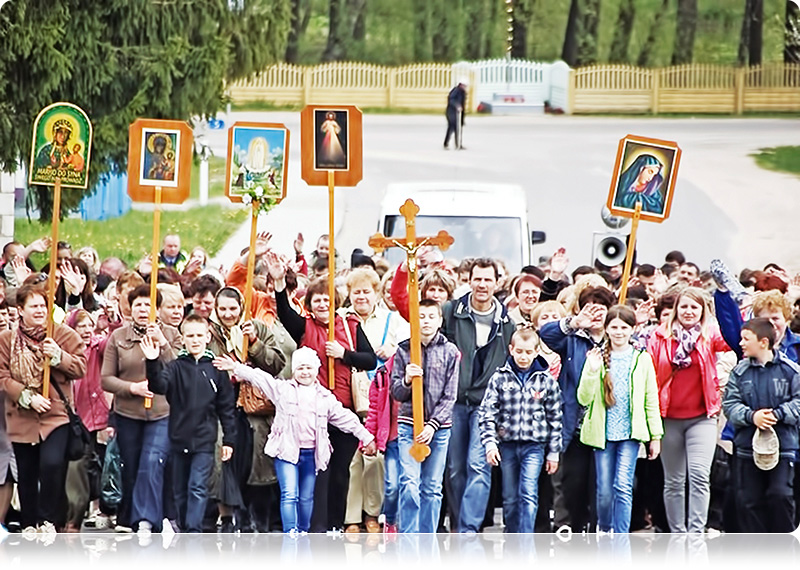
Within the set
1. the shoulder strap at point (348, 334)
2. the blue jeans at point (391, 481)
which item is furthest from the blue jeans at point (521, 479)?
the shoulder strap at point (348, 334)

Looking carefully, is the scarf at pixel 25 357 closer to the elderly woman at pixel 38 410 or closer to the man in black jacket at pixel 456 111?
the elderly woman at pixel 38 410

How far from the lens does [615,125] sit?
11.4 meters

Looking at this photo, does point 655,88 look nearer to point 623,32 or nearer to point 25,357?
point 623,32

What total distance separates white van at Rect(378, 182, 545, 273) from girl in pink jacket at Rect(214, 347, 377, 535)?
1278 mm

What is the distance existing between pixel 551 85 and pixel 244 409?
9.23 ft

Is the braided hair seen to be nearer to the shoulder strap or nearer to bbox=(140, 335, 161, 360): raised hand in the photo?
the shoulder strap

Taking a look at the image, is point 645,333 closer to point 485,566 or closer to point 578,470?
point 578,470

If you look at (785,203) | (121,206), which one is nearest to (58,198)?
(121,206)

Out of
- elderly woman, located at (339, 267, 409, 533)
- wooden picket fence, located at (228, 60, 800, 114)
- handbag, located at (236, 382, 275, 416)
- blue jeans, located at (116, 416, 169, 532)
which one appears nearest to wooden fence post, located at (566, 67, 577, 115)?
wooden picket fence, located at (228, 60, 800, 114)

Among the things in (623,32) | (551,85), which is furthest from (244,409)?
(623,32)

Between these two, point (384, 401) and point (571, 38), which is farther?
point (571, 38)

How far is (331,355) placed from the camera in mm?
10414

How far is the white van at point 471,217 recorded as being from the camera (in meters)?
11.2

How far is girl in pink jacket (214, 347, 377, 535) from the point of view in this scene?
10.3 meters
